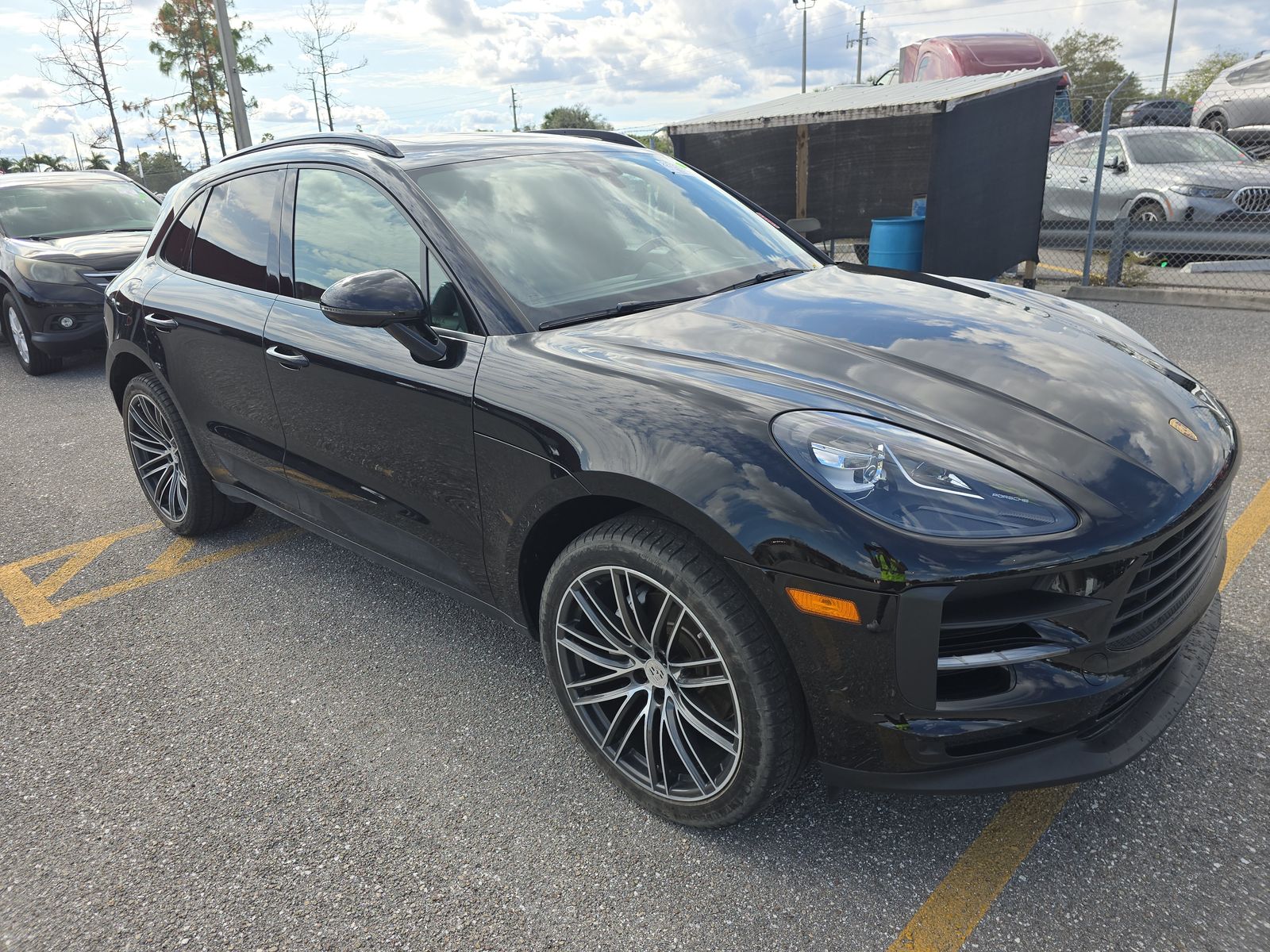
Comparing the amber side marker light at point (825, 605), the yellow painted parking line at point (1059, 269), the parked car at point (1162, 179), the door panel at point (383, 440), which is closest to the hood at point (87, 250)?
the door panel at point (383, 440)

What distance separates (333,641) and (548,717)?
1.01m

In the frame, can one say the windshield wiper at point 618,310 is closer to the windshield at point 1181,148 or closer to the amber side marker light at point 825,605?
the amber side marker light at point 825,605

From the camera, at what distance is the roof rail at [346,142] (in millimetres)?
2902

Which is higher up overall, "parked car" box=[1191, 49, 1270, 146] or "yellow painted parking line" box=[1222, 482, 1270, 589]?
"parked car" box=[1191, 49, 1270, 146]

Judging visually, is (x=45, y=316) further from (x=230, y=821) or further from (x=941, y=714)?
(x=941, y=714)

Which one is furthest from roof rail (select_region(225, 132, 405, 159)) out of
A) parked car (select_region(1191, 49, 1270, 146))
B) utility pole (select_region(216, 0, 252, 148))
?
parked car (select_region(1191, 49, 1270, 146))

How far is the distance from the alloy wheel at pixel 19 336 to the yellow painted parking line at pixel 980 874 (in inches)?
349

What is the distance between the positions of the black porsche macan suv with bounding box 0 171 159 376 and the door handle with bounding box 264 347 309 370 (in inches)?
232

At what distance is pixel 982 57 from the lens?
54.7 feet

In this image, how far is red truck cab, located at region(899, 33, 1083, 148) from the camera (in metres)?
16.4

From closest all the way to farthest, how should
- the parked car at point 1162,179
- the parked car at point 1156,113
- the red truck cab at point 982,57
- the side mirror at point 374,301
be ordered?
the side mirror at point 374,301
the parked car at point 1162,179
the red truck cab at point 982,57
the parked car at point 1156,113

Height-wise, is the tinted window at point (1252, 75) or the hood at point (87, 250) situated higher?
the tinted window at point (1252, 75)

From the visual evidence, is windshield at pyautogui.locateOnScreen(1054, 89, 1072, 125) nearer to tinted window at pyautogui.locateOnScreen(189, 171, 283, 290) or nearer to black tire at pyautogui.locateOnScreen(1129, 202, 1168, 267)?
black tire at pyautogui.locateOnScreen(1129, 202, 1168, 267)

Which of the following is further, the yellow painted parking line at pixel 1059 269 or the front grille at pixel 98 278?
the yellow painted parking line at pixel 1059 269
